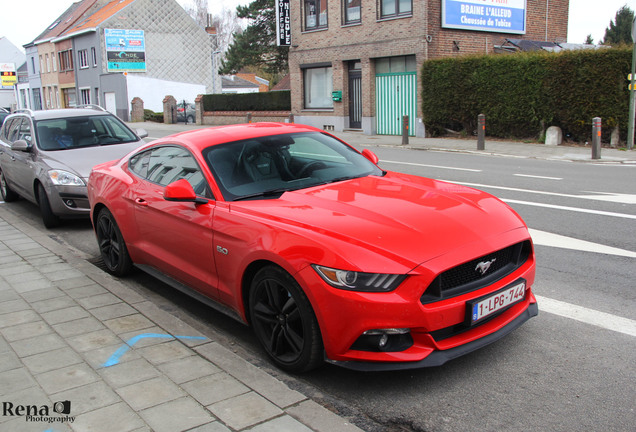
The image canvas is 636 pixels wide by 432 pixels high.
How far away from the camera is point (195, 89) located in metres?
51.2

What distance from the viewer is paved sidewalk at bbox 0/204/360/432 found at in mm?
3123

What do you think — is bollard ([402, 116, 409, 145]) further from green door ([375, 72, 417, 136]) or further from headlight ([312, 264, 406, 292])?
headlight ([312, 264, 406, 292])

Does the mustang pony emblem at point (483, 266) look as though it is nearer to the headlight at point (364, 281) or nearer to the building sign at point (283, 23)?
the headlight at point (364, 281)

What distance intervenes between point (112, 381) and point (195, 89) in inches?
1966

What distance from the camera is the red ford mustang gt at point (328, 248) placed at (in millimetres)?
3354

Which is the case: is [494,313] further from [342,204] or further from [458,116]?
[458,116]

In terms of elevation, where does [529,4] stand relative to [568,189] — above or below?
above

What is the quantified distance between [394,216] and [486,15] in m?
23.9

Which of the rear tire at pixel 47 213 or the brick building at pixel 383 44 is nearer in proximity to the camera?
the rear tire at pixel 47 213

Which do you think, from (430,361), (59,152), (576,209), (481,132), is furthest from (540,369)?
(481,132)

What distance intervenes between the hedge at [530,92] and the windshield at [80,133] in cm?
1387

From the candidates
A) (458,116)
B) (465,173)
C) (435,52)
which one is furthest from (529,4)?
(465,173)
